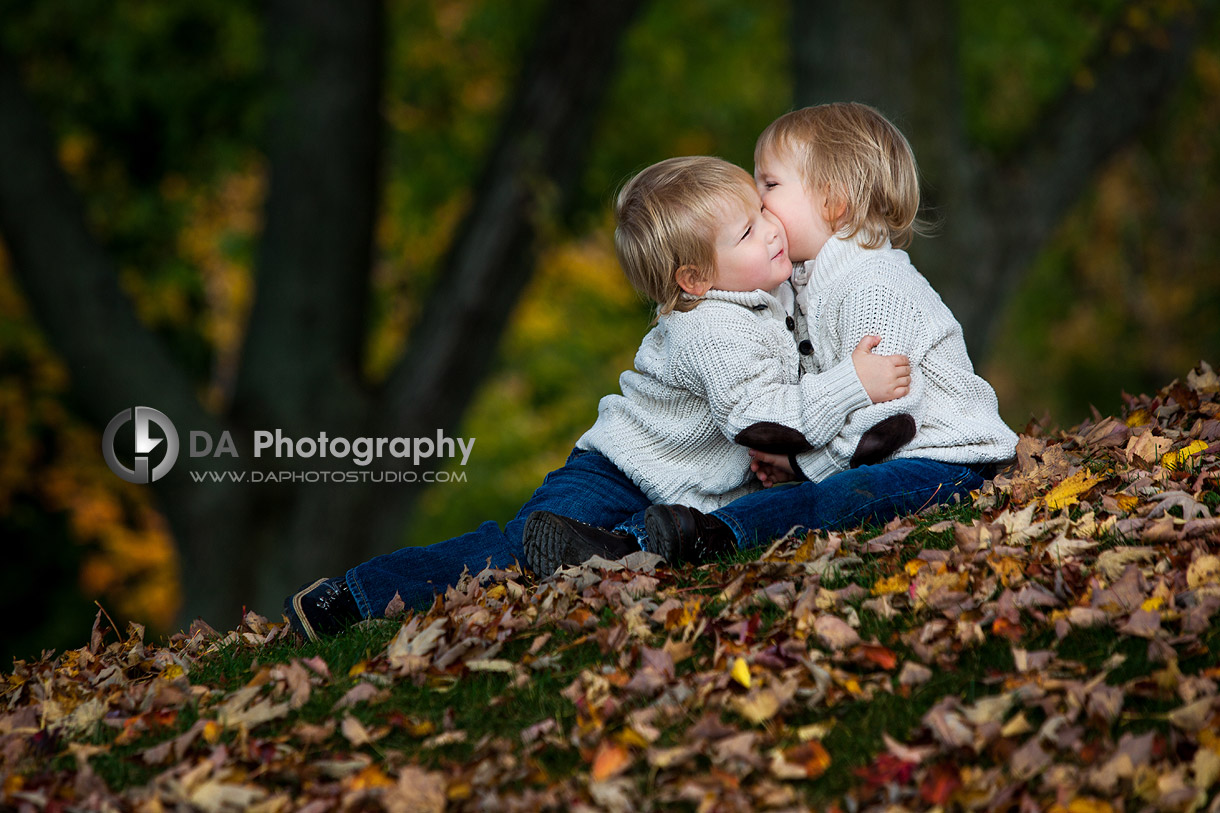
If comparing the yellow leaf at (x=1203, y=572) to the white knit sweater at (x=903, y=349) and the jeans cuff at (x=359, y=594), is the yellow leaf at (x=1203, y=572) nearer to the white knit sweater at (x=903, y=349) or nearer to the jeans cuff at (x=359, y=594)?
the white knit sweater at (x=903, y=349)

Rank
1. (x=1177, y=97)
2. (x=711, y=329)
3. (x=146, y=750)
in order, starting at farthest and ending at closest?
(x=1177, y=97) < (x=711, y=329) < (x=146, y=750)

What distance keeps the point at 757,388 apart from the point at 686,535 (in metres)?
0.55

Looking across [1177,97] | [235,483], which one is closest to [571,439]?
[235,483]

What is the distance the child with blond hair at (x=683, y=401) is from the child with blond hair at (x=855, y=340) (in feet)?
0.29

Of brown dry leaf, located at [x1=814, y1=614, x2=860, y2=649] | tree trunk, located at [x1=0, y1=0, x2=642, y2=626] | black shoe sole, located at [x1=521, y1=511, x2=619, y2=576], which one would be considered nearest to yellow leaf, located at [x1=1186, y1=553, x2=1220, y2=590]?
brown dry leaf, located at [x1=814, y1=614, x2=860, y2=649]

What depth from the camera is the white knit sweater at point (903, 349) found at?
156 inches

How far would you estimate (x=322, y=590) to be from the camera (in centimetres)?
399

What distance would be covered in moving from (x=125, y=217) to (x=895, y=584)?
853 cm

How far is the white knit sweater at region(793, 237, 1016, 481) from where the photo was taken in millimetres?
3967

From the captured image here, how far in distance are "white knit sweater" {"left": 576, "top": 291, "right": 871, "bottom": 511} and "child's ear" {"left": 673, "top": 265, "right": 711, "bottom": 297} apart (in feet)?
0.14

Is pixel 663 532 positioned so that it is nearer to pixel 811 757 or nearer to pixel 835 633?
pixel 835 633

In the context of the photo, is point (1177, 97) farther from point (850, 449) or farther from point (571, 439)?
point (850, 449)

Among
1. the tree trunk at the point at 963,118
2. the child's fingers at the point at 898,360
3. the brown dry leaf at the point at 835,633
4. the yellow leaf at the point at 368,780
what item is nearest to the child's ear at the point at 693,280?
the child's fingers at the point at 898,360

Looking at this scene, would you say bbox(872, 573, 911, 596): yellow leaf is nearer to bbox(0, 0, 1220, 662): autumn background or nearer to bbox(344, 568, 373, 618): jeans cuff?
bbox(344, 568, 373, 618): jeans cuff
